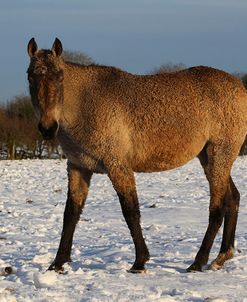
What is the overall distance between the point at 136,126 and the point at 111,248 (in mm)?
2325

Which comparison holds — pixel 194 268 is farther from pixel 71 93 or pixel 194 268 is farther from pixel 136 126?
pixel 71 93

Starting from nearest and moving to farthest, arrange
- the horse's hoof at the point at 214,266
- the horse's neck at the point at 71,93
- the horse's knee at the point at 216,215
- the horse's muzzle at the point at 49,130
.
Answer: the horse's muzzle at the point at 49,130, the horse's neck at the point at 71,93, the horse's hoof at the point at 214,266, the horse's knee at the point at 216,215

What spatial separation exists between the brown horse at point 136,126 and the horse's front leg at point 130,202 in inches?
0.5

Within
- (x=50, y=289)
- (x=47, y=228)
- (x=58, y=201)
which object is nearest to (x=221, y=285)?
(x=50, y=289)

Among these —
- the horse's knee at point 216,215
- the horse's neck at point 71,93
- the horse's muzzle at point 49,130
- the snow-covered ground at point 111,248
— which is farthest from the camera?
the horse's knee at point 216,215

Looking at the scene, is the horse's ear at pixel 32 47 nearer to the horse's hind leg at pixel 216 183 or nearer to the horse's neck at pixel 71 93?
the horse's neck at pixel 71 93

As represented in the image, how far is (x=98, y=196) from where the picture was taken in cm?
1579

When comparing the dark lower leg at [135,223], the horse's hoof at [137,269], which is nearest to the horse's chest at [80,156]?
the dark lower leg at [135,223]

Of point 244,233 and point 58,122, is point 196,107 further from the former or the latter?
point 244,233

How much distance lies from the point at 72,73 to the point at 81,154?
1008mm

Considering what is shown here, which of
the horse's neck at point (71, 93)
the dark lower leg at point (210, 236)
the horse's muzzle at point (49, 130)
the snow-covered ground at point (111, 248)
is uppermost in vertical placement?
the horse's neck at point (71, 93)

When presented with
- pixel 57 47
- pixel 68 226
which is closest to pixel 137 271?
pixel 68 226

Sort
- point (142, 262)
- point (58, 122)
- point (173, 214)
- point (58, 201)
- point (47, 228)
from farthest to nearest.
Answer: point (58, 201), point (173, 214), point (47, 228), point (142, 262), point (58, 122)

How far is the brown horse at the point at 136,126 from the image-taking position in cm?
677
